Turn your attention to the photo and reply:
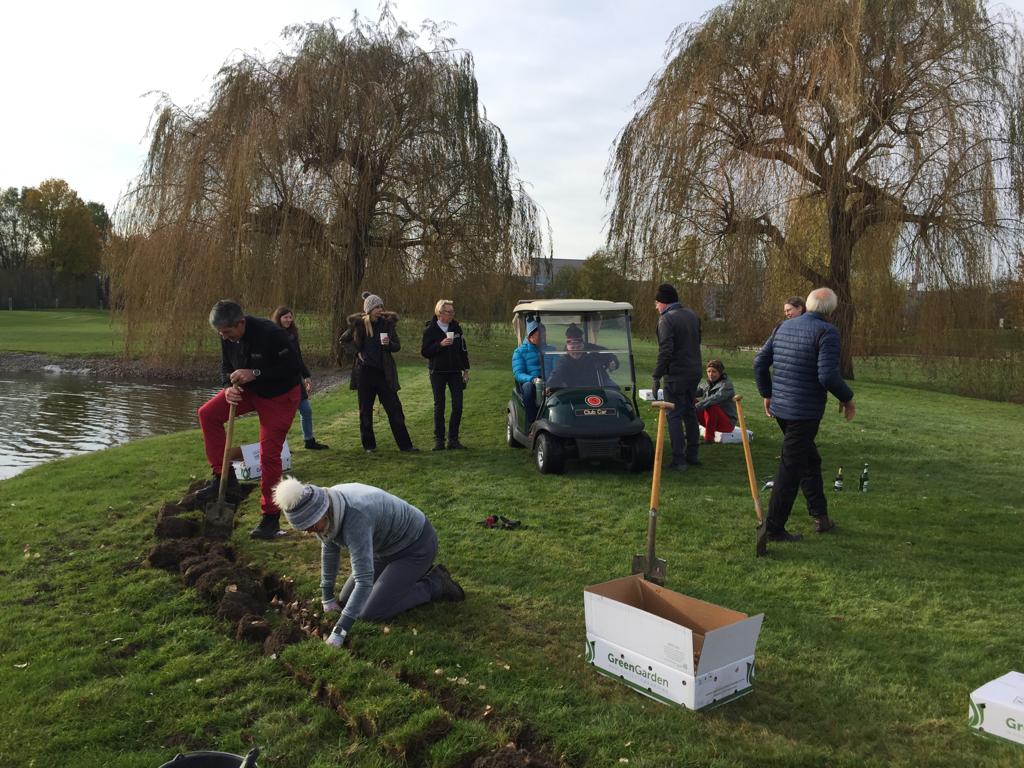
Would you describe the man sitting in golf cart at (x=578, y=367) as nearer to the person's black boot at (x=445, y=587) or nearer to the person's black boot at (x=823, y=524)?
the person's black boot at (x=823, y=524)

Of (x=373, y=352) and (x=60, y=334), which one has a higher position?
(x=60, y=334)

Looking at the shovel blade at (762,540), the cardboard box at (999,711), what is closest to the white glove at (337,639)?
the cardboard box at (999,711)

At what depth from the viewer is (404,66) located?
21.8 meters

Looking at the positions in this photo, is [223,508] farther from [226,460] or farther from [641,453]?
[641,453]

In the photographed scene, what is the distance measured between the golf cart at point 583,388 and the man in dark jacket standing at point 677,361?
0.40 m

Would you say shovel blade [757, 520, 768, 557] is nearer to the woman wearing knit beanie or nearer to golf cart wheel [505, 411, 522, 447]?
golf cart wheel [505, 411, 522, 447]

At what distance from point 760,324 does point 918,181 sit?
443 centimetres

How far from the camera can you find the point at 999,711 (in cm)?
348

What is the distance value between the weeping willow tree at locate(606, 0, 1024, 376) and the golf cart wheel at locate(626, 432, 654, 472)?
1020cm

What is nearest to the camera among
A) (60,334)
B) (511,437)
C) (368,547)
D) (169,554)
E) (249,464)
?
(368,547)

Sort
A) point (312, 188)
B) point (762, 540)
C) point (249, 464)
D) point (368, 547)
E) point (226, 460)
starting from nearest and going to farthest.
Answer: point (368, 547) < point (762, 540) < point (226, 460) < point (249, 464) < point (312, 188)

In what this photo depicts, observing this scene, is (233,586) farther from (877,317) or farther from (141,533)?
(877,317)

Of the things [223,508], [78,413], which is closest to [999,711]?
[223,508]

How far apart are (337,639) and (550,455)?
4410 millimetres
